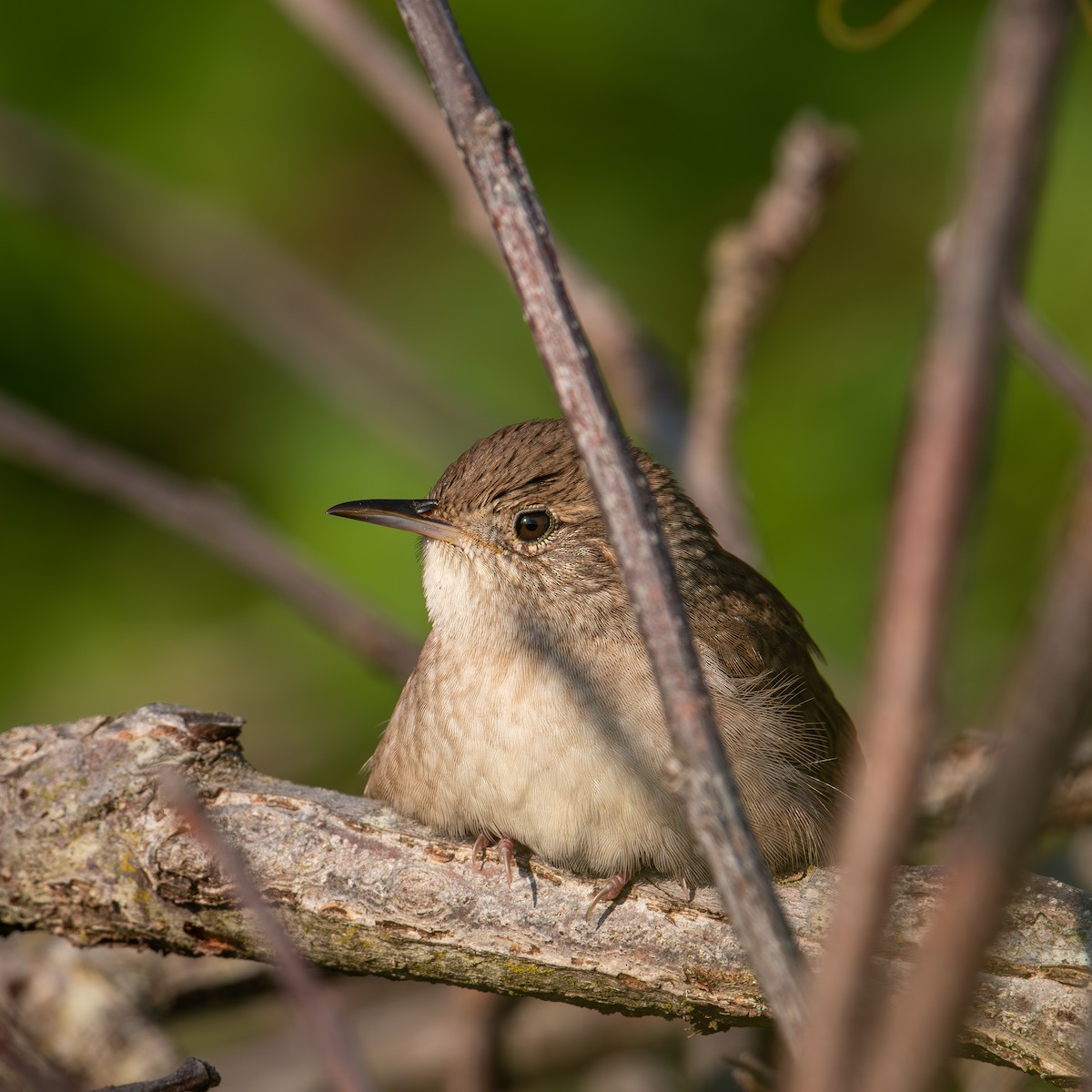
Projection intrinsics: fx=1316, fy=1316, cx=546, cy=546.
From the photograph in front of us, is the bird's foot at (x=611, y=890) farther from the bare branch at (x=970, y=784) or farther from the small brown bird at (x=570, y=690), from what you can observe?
the bare branch at (x=970, y=784)

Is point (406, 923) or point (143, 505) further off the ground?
point (143, 505)

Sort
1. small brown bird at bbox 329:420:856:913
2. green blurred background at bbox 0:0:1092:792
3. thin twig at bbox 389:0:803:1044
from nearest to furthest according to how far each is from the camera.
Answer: thin twig at bbox 389:0:803:1044, small brown bird at bbox 329:420:856:913, green blurred background at bbox 0:0:1092:792

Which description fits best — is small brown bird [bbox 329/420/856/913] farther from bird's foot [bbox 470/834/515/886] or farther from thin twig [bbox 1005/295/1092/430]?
thin twig [bbox 1005/295/1092/430]

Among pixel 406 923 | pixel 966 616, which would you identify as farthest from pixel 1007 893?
pixel 966 616

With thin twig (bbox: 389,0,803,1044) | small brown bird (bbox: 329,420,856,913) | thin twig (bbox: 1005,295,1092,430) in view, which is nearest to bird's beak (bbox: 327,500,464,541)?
small brown bird (bbox: 329,420,856,913)

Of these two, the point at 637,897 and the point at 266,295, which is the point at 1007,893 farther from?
the point at 266,295

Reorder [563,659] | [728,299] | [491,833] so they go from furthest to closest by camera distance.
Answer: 1. [728,299]
2. [563,659]
3. [491,833]

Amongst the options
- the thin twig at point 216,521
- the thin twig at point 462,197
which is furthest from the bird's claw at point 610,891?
the thin twig at point 462,197
